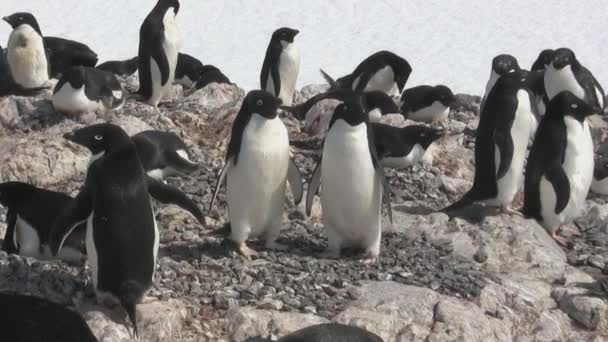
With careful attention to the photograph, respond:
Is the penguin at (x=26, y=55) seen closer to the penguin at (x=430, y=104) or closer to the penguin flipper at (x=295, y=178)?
the penguin at (x=430, y=104)

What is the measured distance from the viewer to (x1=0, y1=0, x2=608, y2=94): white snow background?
26.7m

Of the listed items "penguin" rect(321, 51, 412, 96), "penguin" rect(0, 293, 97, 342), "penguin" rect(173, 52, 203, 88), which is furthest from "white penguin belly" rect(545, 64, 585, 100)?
"penguin" rect(0, 293, 97, 342)

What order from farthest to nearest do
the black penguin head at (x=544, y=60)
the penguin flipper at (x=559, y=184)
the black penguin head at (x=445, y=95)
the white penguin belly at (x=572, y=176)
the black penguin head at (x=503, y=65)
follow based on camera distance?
the black penguin head at (x=544, y=60) < the black penguin head at (x=445, y=95) < the black penguin head at (x=503, y=65) < the white penguin belly at (x=572, y=176) < the penguin flipper at (x=559, y=184)

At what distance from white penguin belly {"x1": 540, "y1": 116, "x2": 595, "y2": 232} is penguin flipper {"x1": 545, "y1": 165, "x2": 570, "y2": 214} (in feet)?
0.14

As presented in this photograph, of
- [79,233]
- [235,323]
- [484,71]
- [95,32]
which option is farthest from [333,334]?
[95,32]

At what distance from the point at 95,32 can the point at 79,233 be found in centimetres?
2251

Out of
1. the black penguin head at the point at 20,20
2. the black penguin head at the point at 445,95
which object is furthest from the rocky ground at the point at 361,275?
the black penguin head at the point at 20,20

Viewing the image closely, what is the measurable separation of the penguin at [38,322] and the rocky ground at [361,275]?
2.56ft

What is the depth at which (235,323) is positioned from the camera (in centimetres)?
566

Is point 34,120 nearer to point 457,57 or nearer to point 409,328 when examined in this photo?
point 409,328

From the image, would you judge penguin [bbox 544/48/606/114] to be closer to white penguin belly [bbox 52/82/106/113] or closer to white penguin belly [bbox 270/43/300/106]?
white penguin belly [bbox 270/43/300/106]

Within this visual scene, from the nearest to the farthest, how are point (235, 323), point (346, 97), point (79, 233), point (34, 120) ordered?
point (235, 323)
point (79, 233)
point (346, 97)
point (34, 120)

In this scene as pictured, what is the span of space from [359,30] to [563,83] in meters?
18.4

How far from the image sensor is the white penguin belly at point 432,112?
11.0 m
